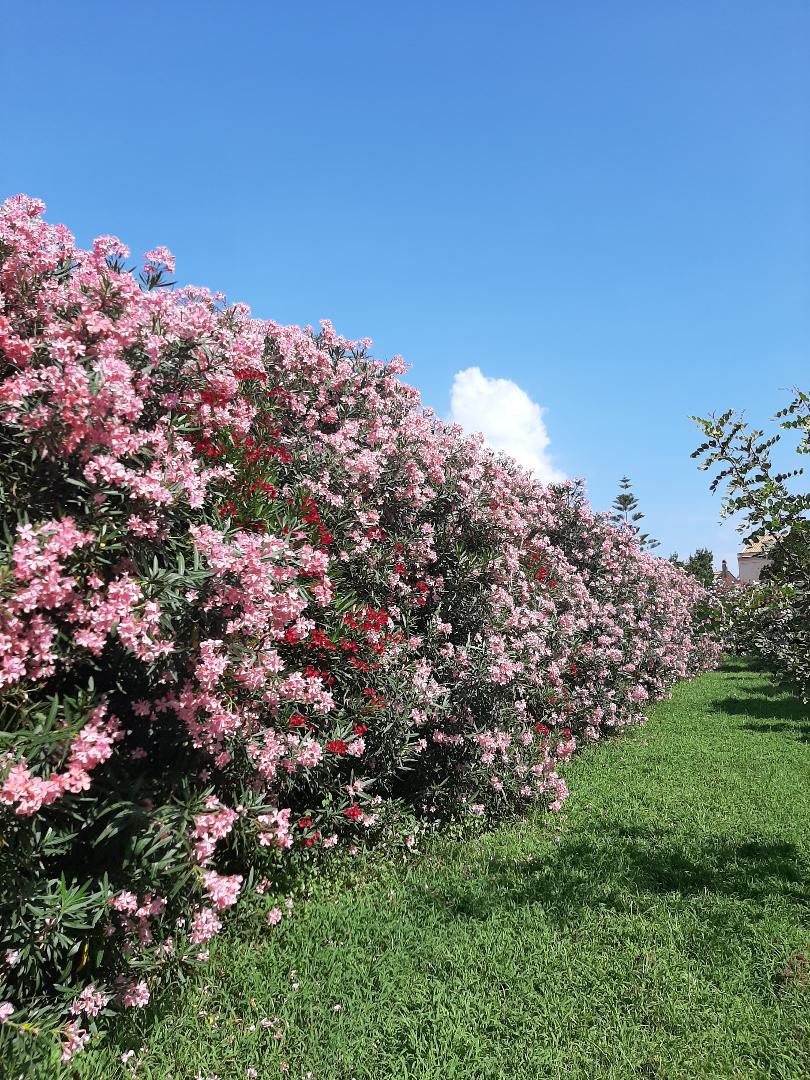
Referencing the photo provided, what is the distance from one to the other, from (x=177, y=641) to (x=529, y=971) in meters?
3.13

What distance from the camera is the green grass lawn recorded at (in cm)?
374

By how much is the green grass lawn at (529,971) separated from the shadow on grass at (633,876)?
0.07 feet

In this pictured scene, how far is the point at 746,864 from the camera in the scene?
21.1 ft

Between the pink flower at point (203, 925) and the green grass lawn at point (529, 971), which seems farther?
the pink flower at point (203, 925)

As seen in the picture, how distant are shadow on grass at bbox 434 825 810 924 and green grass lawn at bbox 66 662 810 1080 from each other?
0.02 metres

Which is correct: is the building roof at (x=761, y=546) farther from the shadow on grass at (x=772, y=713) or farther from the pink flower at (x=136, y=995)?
the shadow on grass at (x=772, y=713)

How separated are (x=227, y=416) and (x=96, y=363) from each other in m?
1.04

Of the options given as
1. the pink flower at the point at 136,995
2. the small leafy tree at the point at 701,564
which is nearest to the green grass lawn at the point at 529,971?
the pink flower at the point at 136,995

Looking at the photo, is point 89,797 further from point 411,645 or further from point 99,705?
point 411,645

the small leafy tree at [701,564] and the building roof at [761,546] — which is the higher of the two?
the small leafy tree at [701,564]

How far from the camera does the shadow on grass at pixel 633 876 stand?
549cm

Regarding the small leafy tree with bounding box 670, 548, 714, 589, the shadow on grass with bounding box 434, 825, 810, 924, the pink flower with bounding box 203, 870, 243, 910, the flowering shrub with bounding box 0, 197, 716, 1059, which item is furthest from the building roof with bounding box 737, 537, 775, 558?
the small leafy tree with bounding box 670, 548, 714, 589

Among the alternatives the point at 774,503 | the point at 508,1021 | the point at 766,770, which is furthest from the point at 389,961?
the point at 766,770

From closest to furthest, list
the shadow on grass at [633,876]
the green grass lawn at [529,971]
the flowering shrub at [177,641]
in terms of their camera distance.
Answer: the flowering shrub at [177,641]
the green grass lawn at [529,971]
the shadow on grass at [633,876]
